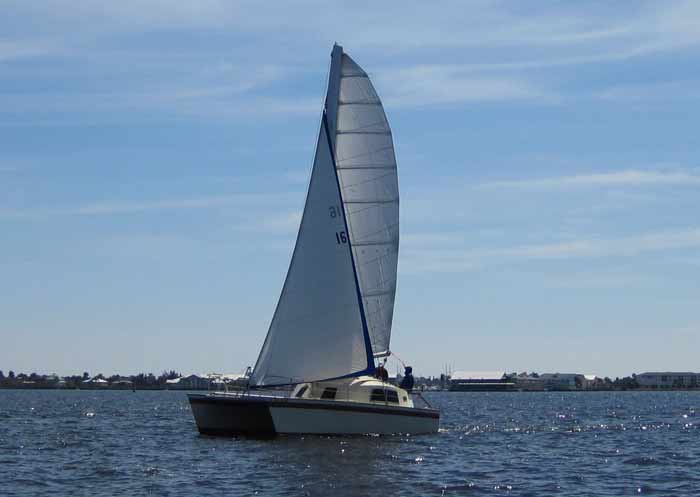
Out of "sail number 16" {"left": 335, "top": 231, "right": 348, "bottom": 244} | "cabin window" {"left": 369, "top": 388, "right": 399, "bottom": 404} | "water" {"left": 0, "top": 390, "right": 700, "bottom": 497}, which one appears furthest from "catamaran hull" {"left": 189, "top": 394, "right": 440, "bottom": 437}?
"sail number 16" {"left": 335, "top": 231, "right": 348, "bottom": 244}

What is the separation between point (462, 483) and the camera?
117ft

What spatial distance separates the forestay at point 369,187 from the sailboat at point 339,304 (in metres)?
0.04

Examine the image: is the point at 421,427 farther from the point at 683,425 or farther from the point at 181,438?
the point at 683,425

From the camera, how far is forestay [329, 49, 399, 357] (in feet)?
163

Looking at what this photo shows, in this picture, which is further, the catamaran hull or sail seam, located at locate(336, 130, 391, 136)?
sail seam, located at locate(336, 130, 391, 136)

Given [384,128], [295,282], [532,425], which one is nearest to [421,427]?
[295,282]

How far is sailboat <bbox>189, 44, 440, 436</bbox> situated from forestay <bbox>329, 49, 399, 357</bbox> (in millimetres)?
41

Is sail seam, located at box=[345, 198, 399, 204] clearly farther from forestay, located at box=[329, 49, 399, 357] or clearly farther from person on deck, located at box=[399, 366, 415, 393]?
person on deck, located at box=[399, 366, 415, 393]

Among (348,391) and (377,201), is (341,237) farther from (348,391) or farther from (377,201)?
(348,391)

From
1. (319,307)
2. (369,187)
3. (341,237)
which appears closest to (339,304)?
(319,307)

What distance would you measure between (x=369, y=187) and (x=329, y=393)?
8.54m

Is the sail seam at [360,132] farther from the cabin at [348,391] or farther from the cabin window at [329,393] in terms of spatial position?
the cabin window at [329,393]

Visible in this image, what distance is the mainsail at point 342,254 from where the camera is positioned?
47531 mm

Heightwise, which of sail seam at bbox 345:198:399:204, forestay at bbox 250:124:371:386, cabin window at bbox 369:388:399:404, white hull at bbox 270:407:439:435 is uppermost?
sail seam at bbox 345:198:399:204
